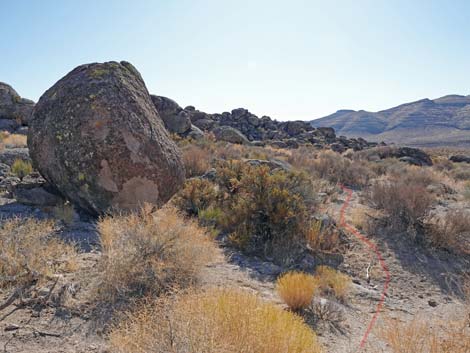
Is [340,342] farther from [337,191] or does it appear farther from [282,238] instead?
[337,191]

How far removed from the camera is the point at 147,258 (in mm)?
3855

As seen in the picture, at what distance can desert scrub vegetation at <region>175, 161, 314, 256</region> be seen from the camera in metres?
6.12

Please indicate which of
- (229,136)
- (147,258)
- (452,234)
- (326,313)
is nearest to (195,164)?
(452,234)

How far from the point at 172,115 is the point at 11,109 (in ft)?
26.9

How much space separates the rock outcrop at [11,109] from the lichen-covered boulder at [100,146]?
13.8 metres

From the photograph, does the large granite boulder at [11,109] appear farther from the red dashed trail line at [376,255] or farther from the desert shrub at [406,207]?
the desert shrub at [406,207]

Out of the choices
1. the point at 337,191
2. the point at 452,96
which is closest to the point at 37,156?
the point at 337,191

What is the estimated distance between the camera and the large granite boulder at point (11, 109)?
17.7 meters

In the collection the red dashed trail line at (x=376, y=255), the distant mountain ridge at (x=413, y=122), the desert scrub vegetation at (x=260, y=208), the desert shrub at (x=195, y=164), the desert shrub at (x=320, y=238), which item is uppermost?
the distant mountain ridge at (x=413, y=122)

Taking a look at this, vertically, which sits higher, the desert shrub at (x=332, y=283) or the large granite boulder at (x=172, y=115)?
the large granite boulder at (x=172, y=115)

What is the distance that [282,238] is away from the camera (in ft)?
20.2

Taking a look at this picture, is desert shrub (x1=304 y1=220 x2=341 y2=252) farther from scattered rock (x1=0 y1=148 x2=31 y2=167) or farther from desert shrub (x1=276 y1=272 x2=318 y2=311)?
scattered rock (x1=0 y1=148 x2=31 y2=167)

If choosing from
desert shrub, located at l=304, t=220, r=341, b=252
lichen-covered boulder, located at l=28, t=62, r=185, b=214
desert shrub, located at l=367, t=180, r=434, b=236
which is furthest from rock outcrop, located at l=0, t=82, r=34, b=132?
desert shrub, located at l=367, t=180, r=434, b=236

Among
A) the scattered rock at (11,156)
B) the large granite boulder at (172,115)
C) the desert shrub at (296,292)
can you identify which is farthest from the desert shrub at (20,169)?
the large granite boulder at (172,115)
